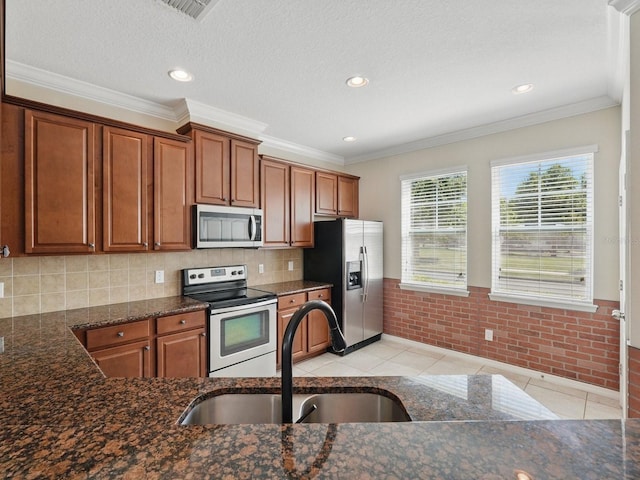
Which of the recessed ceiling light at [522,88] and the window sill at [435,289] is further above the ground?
the recessed ceiling light at [522,88]

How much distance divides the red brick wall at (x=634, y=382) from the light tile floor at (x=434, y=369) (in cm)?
106

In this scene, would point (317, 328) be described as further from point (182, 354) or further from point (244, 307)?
point (182, 354)

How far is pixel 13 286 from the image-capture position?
2311mm

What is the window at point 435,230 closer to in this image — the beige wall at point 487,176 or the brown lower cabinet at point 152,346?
the beige wall at point 487,176

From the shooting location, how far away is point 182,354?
8.50 ft

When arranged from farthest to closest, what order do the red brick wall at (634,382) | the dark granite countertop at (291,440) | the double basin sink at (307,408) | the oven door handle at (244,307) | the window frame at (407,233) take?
1. the window frame at (407,233)
2. the oven door handle at (244,307)
3. the red brick wall at (634,382)
4. the double basin sink at (307,408)
5. the dark granite countertop at (291,440)

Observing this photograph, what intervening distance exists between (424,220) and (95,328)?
360cm

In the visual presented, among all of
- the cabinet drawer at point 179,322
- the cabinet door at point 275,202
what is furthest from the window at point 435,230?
the cabinet drawer at point 179,322

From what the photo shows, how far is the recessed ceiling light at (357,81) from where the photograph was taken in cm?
250

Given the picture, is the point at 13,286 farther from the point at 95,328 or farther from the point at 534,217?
the point at 534,217

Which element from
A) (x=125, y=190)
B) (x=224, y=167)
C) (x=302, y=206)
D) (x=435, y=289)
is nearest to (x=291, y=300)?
(x=302, y=206)

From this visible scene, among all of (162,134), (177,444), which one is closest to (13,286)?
(162,134)

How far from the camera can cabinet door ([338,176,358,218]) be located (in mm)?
4523

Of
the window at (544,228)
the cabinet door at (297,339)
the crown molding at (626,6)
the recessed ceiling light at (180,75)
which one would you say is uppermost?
the recessed ceiling light at (180,75)
